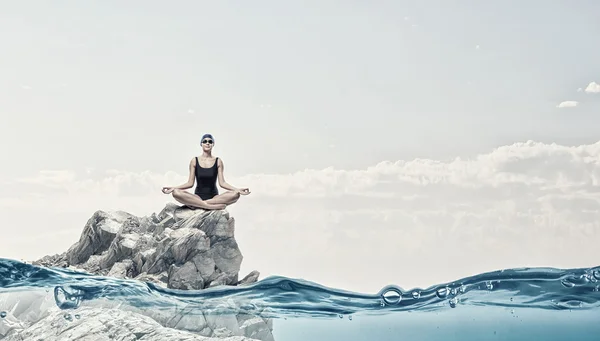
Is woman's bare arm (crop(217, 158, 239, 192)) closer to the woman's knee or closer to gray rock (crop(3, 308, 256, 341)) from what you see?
the woman's knee

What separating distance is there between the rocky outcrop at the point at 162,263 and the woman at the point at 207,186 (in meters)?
0.21

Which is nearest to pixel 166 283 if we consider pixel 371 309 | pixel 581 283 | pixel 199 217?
pixel 199 217

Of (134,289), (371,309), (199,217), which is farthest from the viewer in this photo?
(371,309)

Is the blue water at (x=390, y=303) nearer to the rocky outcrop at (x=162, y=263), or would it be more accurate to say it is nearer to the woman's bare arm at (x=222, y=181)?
the rocky outcrop at (x=162, y=263)

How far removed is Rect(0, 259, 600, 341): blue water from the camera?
1038 cm

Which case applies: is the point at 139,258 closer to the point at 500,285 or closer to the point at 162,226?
the point at 162,226

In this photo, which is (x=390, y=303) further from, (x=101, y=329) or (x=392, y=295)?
(x=101, y=329)

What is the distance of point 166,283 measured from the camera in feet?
30.9

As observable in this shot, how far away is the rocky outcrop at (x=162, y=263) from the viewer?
9.28 m

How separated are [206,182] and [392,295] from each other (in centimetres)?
466

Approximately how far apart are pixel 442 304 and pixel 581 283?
9.74 feet

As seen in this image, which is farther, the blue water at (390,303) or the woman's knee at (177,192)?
the blue water at (390,303)

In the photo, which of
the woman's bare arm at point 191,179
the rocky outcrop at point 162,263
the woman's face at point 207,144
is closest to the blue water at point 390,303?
the rocky outcrop at point 162,263

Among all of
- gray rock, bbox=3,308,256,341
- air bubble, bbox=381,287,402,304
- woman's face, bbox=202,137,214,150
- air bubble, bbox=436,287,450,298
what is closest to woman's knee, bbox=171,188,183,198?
woman's face, bbox=202,137,214,150
